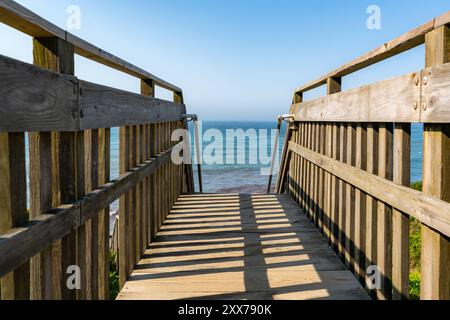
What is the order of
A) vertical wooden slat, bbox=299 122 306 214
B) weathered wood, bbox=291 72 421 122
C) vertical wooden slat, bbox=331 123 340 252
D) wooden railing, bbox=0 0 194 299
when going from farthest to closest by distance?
vertical wooden slat, bbox=299 122 306 214 < vertical wooden slat, bbox=331 123 340 252 < weathered wood, bbox=291 72 421 122 < wooden railing, bbox=0 0 194 299

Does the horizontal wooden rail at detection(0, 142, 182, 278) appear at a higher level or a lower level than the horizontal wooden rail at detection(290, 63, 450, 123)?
lower

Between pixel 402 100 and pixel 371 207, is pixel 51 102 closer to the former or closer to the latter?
pixel 402 100

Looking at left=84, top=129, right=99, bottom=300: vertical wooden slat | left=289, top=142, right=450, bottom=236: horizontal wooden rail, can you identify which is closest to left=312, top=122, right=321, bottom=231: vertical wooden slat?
left=289, top=142, right=450, bottom=236: horizontal wooden rail

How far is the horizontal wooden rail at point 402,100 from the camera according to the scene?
1.73 metres

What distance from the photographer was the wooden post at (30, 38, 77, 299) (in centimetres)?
177

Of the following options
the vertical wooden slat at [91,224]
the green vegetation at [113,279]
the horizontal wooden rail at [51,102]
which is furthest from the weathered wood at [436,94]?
the green vegetation at [113,279]

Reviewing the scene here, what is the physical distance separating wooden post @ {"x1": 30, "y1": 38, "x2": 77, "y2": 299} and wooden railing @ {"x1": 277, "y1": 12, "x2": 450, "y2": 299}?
164 centimetres

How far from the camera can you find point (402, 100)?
2.12 metres

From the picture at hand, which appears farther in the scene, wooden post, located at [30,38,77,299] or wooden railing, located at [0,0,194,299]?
wooden post, located at [30,38,77,299]

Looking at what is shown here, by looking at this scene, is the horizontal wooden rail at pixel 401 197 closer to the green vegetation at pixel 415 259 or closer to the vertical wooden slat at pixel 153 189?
the vertical wooden slat at pixel 153 189

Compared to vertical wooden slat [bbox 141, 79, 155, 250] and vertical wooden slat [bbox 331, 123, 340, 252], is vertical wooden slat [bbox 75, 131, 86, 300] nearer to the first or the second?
vertical wooden slat [bbox 141, 79, 155, 250]

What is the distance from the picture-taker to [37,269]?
1.67 metres

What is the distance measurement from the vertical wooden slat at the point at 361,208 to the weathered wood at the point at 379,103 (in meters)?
0.13
